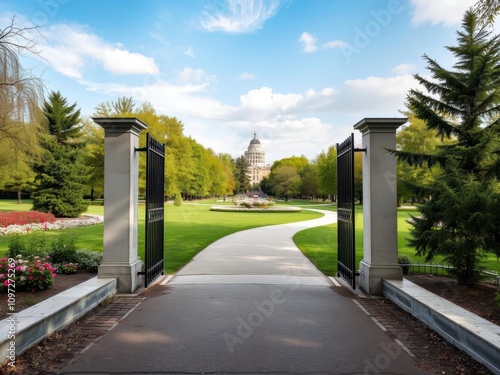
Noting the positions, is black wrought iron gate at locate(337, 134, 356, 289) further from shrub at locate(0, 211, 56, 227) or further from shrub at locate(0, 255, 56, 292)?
shrub at locate(0, 211, 56, 227)

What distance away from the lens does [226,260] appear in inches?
404

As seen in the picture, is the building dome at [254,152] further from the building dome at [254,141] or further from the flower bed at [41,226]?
the flower bed at [41,226]

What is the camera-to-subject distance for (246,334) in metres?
4.63

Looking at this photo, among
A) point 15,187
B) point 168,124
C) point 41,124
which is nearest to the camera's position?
point 41,124

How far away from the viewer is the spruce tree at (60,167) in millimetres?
25516

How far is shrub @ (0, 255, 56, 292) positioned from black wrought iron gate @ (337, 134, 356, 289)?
227 inches

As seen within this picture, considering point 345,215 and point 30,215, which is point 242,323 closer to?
point 345,215

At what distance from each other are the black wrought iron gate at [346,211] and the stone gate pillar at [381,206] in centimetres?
33

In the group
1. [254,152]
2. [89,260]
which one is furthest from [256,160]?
[89,260]

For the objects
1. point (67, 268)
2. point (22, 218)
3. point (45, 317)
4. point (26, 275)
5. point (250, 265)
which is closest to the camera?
point (45, 317)

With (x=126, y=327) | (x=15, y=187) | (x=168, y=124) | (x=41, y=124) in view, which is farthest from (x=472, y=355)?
(x=15, y=187)

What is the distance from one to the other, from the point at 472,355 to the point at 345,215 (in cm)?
399

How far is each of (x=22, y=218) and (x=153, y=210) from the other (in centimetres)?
1524

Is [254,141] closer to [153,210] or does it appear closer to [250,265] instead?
[250,265]
